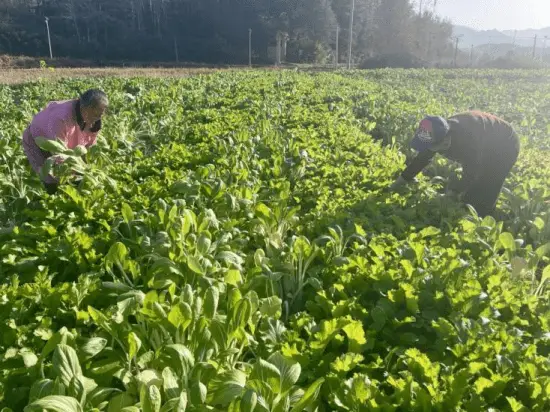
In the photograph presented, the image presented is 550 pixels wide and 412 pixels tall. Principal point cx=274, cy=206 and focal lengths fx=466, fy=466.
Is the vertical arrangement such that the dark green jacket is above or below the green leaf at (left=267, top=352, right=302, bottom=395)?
above

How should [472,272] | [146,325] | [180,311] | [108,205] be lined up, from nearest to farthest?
[180,311] → [146,325] → [472,272] → [108,205]

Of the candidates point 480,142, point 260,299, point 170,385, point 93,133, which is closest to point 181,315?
point 170,385

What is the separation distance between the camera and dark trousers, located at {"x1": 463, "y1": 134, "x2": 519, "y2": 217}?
478cm

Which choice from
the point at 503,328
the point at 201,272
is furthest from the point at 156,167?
the point at 503,328

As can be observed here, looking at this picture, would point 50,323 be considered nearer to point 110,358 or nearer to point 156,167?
point 110,358

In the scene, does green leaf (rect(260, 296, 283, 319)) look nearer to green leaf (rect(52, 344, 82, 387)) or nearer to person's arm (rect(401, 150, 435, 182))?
green leaf (rect(52, 344, 82, 387))

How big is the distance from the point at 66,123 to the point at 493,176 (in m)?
4.28

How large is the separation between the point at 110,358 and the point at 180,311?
40cm

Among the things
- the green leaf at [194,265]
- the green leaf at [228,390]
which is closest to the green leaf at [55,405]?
the green leaf at [228,390]

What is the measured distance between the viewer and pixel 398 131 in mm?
8172

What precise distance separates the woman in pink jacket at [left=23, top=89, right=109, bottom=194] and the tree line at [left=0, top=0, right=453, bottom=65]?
57057 millimetres

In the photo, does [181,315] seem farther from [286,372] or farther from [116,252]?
[116,252]

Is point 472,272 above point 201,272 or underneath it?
underneath

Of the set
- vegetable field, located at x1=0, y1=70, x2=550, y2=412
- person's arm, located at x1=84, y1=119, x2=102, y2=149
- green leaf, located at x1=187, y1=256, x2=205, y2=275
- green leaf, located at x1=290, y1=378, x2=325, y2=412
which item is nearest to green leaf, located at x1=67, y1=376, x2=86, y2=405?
vegetable field, located at x1=0, y1=70, x2=550, y2=412
